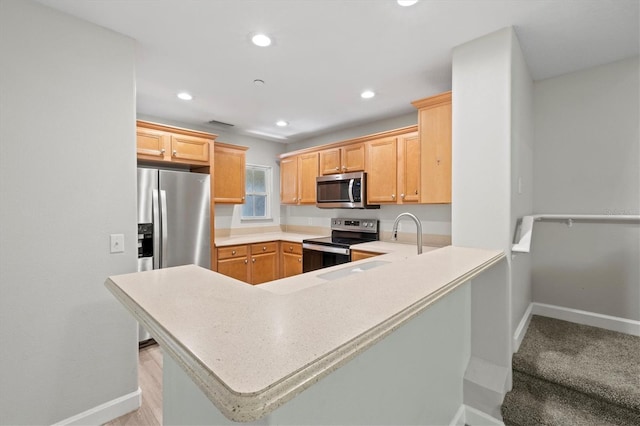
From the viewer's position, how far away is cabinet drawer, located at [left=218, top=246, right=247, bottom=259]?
3.69 m

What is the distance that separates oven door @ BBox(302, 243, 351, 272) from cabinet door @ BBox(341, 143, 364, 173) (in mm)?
1098

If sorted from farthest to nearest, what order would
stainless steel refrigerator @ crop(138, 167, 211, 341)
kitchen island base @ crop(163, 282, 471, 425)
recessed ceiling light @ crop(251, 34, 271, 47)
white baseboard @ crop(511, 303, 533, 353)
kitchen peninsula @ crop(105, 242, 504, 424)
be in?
stainless steel refrigerator @ crop(138, 167, 211, 341) < white baseboard @ crop(511, 303, 533, 353) < recessed ceiling light @ crop(251, 34, 271, 47) < kitchen island base @ crop(163, 282, 471, 425) < kitchen peninsula @ crop(105, 242, 504, 424)

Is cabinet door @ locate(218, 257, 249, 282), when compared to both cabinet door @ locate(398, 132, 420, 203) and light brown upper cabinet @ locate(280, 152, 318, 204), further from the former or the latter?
cabinet door @ locate(398, 132, 420, 203)

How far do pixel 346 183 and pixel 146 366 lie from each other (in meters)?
2.90

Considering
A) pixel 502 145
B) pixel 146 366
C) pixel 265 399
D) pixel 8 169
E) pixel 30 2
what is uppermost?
pixel 30 2

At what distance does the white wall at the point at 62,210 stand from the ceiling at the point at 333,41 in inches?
10.6

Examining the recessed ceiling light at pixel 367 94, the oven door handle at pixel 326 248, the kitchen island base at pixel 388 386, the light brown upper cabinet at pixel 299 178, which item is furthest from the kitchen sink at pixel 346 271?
the light brown upper cabinet at pixel 299 178

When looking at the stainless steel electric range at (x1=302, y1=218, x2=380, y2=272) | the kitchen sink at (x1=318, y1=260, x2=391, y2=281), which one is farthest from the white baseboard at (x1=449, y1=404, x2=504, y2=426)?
the stainless steel electric range at (x1=302, y1=218, x2=380, y2=272)

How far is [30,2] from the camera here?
1.61m

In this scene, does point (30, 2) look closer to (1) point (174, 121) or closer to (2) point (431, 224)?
(1) point (174, 121)

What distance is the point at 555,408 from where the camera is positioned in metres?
1.77

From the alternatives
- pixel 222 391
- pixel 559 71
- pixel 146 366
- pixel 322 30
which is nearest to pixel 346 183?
pixel 322 30

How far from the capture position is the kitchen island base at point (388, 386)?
0.88 m

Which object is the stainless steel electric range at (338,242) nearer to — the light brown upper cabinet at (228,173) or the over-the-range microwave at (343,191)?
the over-the-range microwave at (343,191)
